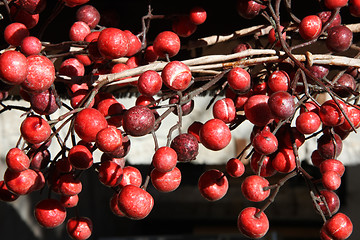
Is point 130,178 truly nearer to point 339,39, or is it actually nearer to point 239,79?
point 239,79

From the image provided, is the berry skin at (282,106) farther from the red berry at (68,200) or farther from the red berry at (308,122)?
the red berry at (68,200)

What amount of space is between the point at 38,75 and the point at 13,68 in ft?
0.08

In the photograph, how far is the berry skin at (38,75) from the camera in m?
0.37

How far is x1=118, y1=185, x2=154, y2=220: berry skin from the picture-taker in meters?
0.40

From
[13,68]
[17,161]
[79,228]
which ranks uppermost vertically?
[13,68]

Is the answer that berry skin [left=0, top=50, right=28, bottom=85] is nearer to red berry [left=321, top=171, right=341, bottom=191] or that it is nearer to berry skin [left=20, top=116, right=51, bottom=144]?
berry skin [left=20, top=116, right=51, bottom=144]

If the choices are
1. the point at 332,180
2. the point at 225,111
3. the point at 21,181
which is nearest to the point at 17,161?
the point at 21,181

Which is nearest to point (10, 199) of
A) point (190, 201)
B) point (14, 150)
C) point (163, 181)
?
point (14, 150)

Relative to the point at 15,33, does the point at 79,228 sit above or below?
below

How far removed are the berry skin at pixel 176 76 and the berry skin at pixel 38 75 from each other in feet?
0.38

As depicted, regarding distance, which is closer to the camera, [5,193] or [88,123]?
[88,123]

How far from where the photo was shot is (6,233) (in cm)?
135

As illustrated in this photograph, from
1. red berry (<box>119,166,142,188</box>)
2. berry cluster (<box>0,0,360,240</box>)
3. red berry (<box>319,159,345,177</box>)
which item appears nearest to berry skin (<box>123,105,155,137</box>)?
berry cluster (<box>0,0,360,240</box>)

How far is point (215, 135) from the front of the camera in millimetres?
402
